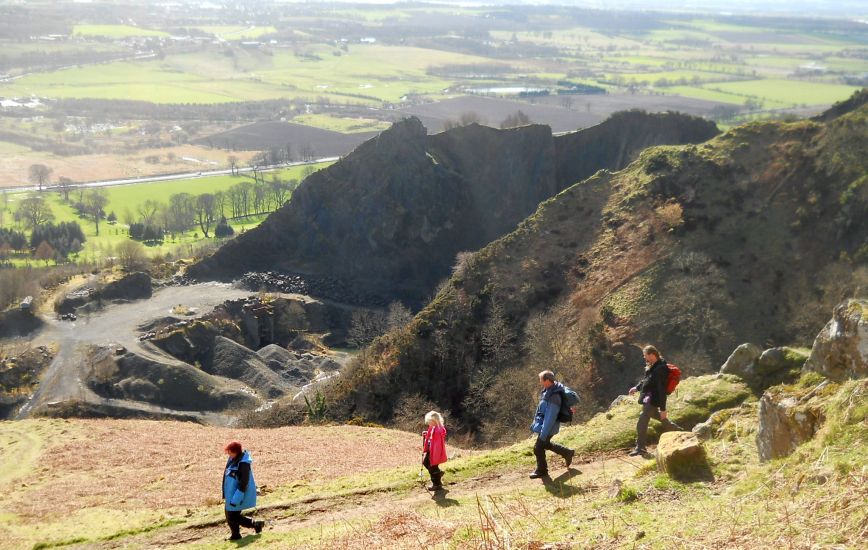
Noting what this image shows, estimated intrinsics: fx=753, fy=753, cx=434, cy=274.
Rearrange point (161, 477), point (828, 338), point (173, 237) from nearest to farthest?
1. point (828, 338)
2. point (161, 477)
3. point (173, 237)

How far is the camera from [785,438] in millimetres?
13211

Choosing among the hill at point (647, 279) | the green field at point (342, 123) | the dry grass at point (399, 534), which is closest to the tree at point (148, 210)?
the green field at point (342, 123)

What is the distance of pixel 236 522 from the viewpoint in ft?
49.0

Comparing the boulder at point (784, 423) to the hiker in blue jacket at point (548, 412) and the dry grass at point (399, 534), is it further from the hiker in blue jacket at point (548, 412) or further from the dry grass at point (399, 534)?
the dry grass at point (399, 534)

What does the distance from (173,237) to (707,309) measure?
3447 inches

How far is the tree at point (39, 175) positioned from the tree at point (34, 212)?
11.6 m

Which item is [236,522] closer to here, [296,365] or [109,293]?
[296,365]

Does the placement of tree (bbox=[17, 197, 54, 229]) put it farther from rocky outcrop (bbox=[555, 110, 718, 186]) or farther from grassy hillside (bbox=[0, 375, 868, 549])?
grassy hillside (bbox=[0, 375, 868, 549])

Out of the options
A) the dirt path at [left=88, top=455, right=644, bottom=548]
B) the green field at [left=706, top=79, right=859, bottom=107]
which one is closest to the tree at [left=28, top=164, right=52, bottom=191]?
the dirt path at [left=88, top=455, right=644, bottom=548]

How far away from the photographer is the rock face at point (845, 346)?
1450cm

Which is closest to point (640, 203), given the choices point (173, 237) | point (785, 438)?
point (785, 438)

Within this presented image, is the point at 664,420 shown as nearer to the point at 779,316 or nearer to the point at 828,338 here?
the point at 828,338

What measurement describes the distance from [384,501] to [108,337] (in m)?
57.7

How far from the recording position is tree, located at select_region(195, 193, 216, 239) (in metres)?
117
